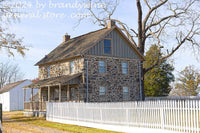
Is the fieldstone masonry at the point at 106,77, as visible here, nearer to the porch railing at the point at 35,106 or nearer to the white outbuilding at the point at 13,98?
the porch railing at the point at 35,106

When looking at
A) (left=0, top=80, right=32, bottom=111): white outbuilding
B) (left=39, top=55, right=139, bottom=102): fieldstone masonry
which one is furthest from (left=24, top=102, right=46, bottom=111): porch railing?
(left=0, top=80, right=32, bottom=111): white outbuilding

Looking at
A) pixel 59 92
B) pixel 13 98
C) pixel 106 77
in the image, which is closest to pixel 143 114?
pixel 59 92

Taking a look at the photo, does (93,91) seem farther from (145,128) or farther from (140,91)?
(145,128)

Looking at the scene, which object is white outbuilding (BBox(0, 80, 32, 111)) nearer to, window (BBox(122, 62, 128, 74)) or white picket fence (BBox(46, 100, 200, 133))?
window (BBox(122, 62, 128, 74))

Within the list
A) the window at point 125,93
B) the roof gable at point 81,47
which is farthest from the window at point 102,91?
the roof gable at point 81,47

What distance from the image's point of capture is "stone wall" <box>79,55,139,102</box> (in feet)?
85.0

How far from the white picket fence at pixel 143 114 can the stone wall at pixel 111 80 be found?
494 centimetres

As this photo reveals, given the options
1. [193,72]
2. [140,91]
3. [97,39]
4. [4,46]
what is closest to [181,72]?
[193,72]

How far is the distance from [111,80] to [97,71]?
1.83 meters

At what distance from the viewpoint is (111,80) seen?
89.9 feet

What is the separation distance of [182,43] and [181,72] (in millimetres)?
22329

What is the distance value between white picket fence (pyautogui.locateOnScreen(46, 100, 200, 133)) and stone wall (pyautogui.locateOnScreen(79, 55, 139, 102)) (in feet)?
16.2

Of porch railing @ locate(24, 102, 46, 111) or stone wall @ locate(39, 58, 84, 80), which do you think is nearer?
stone wall @ locate(39, 58, 84, 80)

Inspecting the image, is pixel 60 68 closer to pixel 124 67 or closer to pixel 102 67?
pixel 102 67
